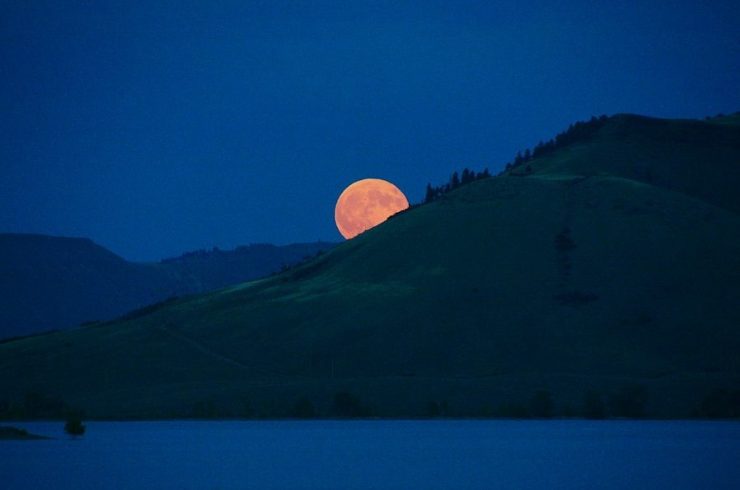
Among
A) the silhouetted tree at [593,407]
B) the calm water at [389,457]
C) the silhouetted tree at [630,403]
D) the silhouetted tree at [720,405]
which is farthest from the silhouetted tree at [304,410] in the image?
the silhouetted tree at [720,405]

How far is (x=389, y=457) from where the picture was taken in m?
72.2

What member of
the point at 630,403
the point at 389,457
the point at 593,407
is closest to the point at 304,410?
the point at 593,407

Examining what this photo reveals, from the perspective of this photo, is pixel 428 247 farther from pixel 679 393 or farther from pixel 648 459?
pixel 648 459

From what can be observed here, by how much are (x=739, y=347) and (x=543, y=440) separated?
55053 millimetres

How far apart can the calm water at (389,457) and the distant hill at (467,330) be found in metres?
15.0

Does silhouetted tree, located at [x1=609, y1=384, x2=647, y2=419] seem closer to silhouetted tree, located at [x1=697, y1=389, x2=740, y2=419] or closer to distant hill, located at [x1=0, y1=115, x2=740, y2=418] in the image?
distant hill, located at [x1=0, y1=115, x2=740, y2=418]

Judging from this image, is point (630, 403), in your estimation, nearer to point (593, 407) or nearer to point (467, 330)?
point (593, 407)

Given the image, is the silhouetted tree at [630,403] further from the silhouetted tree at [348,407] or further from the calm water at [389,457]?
the silhouetted tree at [348,407]

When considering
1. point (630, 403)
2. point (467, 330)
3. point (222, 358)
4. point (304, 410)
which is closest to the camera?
point (630, 403)

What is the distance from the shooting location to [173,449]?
80562 mm

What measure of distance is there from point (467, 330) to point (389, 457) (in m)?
70.3

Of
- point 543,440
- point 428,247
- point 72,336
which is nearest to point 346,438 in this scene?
point 543,440

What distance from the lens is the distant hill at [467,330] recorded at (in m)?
124

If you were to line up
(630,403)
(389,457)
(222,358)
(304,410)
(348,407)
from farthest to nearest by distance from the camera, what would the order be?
(222,358) → (304,410) → (348,407) → (630,403) → (389,457)
